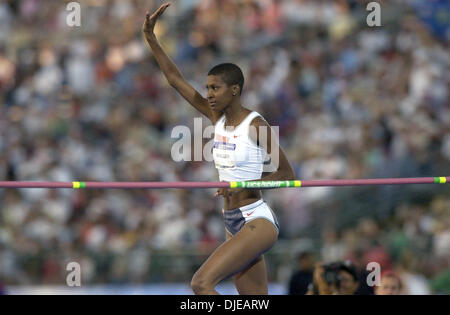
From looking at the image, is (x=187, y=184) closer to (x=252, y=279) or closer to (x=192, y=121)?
(x=252, y=279)

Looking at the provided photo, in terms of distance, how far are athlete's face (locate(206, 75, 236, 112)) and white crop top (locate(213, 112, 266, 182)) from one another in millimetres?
242

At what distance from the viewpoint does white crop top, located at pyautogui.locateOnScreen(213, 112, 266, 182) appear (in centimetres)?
788

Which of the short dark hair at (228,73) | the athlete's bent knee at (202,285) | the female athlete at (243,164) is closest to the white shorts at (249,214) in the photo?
the female athlete at (243,164)

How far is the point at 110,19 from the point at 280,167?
402 inches

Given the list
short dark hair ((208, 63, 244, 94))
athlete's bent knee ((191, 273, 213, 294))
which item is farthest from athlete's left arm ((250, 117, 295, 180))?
athlete's bent knee ((191, 273, 213, 294))

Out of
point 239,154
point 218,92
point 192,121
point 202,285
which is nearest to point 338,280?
point 239,154

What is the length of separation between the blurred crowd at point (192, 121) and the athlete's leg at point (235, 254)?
4.49 metres

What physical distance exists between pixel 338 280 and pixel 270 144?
86.2 inches

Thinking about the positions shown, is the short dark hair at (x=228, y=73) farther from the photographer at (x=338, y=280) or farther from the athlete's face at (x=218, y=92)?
the photographer at (x=338, y=280)

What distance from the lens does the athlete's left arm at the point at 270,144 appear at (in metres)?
7.81

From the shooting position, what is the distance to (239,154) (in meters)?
7.88
